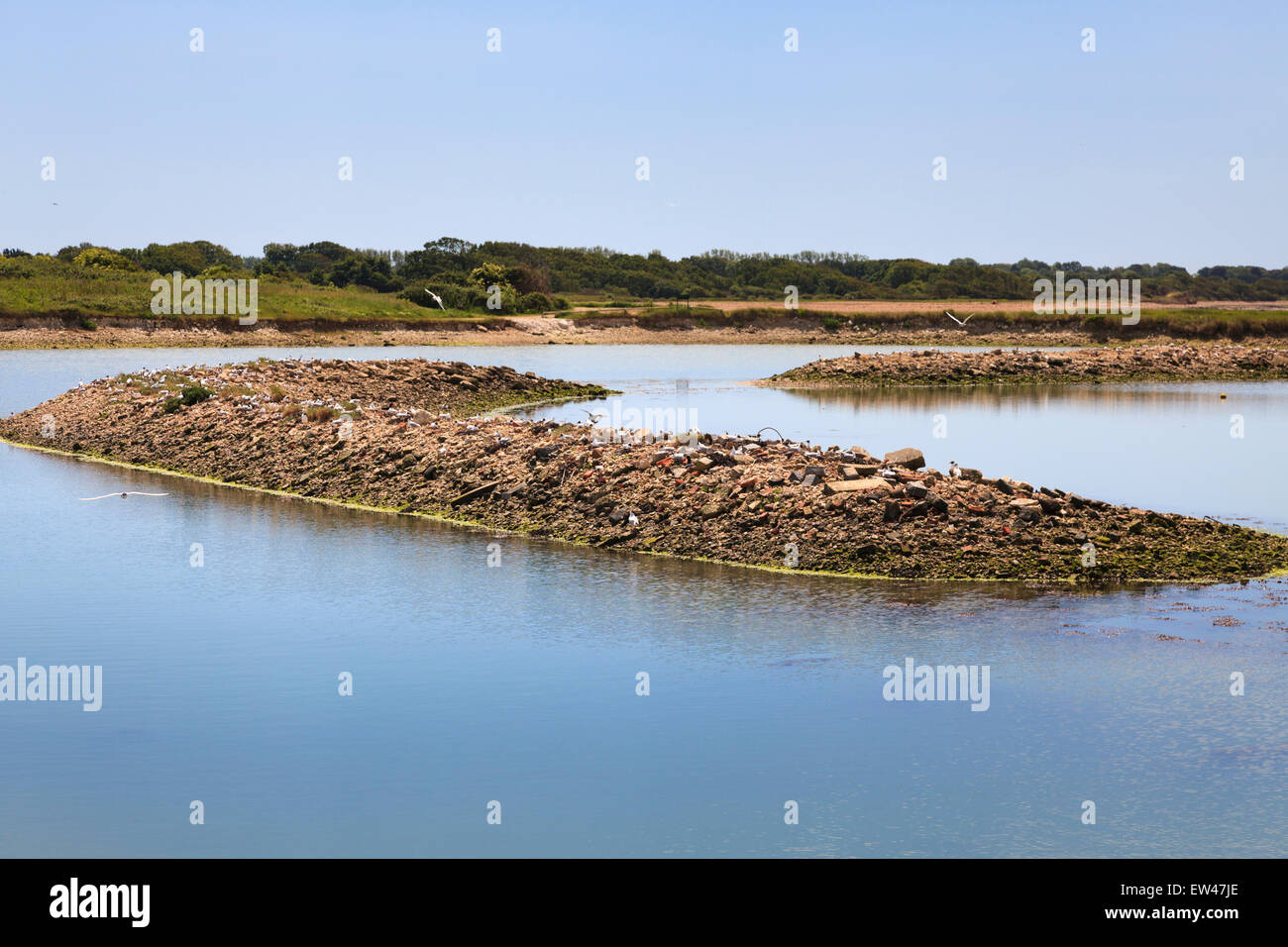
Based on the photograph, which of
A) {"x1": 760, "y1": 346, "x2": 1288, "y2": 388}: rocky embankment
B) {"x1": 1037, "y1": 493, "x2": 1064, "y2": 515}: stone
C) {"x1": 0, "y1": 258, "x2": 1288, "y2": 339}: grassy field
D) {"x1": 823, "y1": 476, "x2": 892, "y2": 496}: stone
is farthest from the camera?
{"x1": 0, "y1": 258, "x2": 1288, "y2": 339}: grassy field

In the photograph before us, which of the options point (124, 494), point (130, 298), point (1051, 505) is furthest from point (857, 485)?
point (130, 298)

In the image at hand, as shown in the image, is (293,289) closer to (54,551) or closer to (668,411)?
(668,411)

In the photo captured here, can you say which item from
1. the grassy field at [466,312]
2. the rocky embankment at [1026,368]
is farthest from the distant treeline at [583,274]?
the rocky embankment at [1026,368]

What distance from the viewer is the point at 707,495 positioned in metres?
19.0

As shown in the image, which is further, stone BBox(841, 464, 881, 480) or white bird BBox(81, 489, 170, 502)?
white bird BBox(81, 489, 170, 502)

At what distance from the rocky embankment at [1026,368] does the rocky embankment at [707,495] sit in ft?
109

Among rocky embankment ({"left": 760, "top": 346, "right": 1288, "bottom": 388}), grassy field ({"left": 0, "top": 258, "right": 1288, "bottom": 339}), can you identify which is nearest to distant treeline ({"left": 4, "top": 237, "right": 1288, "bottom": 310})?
grassy field ({"left": 0, "top": 258, "right": 1288, "bottom": 339})

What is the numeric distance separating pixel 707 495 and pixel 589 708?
8658mm

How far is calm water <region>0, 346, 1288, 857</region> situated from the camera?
8258 mm

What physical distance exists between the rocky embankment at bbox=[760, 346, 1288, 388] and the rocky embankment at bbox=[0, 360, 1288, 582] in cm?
3311

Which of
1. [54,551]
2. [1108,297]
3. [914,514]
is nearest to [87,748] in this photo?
[54,551]

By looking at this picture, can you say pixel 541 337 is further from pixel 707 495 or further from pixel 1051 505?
pixel 1051 505

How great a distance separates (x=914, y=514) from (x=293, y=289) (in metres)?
105

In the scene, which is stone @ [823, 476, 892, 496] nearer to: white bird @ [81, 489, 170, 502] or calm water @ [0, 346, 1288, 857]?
calm water @ [0, 346, 1288, 857]
